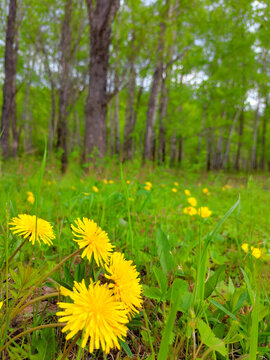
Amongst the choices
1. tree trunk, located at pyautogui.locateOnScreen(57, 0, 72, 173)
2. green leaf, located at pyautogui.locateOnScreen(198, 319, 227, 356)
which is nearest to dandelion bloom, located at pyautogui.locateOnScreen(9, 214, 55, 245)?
green leaf, located at pyautogui.locateOnScreen(198, 319, 227, 356)

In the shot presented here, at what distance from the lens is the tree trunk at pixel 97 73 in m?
4.70

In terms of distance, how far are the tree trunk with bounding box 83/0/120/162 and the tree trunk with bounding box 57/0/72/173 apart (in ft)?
4.77

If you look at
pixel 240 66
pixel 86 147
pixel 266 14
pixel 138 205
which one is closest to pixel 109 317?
pixel 138 205

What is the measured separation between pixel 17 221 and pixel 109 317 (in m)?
0.31

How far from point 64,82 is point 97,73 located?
87.3 inches

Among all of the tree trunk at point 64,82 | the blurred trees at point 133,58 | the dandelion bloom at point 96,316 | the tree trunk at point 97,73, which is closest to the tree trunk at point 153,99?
the blurred trees at point 133,58

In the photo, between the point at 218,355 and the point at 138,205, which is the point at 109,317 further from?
the point at 138,205

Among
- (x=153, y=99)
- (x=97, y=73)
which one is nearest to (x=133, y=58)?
(x=153, y=99)

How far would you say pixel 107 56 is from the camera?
16.2 ft

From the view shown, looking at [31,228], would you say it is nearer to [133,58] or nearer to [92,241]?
[92,241]

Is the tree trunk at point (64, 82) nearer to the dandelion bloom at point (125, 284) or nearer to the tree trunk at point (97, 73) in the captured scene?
the tree trunk at point (97, 73)

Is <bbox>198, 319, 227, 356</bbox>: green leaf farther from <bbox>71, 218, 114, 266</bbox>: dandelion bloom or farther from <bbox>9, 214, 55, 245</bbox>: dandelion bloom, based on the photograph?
<bbox>9, 214, 55, 245</bbox>: dandelion bloom

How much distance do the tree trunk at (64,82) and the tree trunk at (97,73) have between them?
4.77 feet

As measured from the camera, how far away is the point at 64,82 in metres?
6.63
